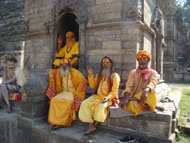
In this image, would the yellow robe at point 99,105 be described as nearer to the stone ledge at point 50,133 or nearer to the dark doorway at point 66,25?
the stone ledge at point 50,133

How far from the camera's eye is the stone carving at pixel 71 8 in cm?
567

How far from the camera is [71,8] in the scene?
590 centimetres

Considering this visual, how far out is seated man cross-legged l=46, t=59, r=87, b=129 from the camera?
14.0ft

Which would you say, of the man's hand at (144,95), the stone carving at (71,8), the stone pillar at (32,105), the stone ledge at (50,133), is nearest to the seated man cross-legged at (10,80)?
the stone ledge at (50,133)

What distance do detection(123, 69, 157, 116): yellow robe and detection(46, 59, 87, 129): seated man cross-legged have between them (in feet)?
4.27

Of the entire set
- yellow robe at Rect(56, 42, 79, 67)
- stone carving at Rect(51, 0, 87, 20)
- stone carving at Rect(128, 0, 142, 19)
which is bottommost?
yellow robe at Rect(56, 42, 79, 67)

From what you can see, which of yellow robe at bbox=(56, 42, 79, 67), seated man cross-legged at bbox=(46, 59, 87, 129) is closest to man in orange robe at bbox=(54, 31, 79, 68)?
yellow robe at bbox=(56, 42, 79, 67)

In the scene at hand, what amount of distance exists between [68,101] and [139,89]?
1.81m

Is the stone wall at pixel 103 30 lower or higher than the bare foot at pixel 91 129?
higher

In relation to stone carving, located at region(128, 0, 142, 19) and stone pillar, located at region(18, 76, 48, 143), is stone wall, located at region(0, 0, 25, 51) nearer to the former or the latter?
stone pillar, located at region(18, 76, 48, 143)

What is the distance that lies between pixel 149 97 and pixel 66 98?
208 centimetres

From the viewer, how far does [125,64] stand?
5.08 meters

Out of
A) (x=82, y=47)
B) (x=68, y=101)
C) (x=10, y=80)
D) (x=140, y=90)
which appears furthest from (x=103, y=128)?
(x=10, y=80)

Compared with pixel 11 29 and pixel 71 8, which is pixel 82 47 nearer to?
pixel 71 8
